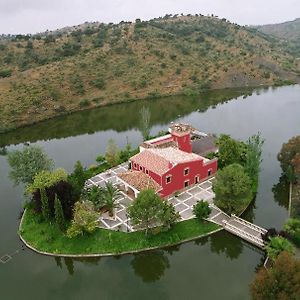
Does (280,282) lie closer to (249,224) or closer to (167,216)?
(249,224)

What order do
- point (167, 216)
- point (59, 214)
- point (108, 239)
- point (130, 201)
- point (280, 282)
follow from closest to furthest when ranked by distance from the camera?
point (280, 282)
point (167, 216)
point (59, 214)
point (108, 239)
point (130, 201)

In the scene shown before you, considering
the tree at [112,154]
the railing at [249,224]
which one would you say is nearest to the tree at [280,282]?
the railing at [249,224]

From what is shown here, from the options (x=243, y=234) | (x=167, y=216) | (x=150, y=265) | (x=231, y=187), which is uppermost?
(x=231, y=187)

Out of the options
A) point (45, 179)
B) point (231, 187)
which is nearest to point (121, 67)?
point (45, 179)

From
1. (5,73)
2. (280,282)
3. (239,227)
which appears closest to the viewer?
(280,282)

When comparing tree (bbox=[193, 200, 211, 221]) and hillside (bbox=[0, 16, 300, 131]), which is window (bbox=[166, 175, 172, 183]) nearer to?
tree (bbox=[193, 200, 211, 221])

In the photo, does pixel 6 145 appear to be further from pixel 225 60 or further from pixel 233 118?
pixel 225 60

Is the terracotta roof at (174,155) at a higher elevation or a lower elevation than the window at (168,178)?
higher

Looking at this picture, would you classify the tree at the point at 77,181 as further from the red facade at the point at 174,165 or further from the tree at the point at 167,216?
the tree at the point at 167,216
